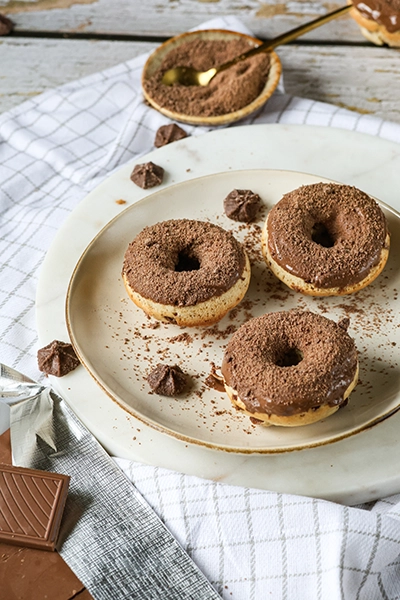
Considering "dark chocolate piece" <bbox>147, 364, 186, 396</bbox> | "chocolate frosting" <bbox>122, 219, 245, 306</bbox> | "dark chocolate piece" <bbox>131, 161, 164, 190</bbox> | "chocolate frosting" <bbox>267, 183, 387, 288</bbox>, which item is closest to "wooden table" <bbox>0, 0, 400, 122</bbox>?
"dark chocolate piece" <bbox>131, 161, 164, 190</bbox>

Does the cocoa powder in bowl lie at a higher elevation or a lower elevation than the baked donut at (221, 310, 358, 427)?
higher

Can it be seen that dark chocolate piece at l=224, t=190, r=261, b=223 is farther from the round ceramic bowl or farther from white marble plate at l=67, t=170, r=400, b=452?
the round ceramic bowl

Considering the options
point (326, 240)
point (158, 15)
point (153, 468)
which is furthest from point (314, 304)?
point (158, 15)

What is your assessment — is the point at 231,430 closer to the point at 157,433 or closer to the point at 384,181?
the point at 157,433

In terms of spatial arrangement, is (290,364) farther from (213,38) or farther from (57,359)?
(213,38)

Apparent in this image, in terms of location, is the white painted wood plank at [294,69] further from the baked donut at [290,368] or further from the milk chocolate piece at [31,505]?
the milk chocolate piece at [31,505]

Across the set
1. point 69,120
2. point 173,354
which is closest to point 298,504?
point 173,354

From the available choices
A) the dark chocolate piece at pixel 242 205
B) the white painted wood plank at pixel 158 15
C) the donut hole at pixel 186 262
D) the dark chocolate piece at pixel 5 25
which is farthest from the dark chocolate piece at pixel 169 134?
the dark chocolate piece at pixel 5 25
